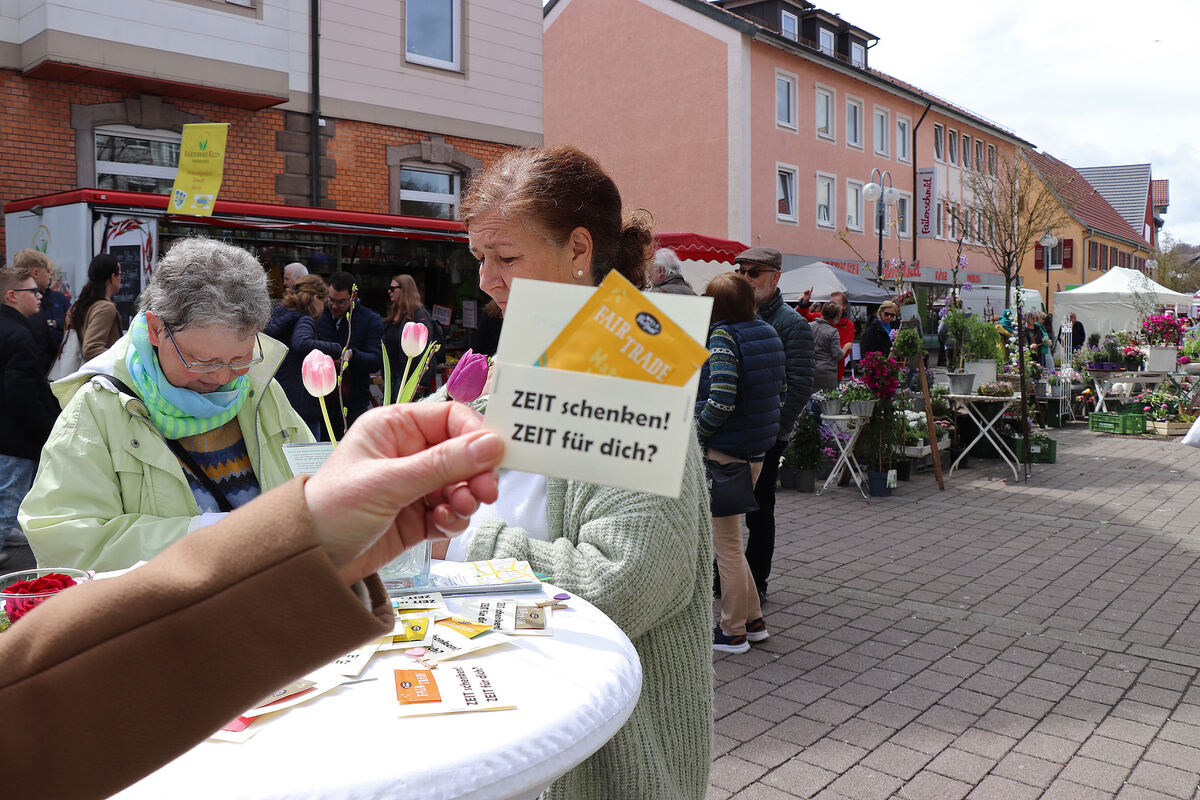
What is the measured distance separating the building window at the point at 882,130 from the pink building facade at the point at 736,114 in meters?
0.05

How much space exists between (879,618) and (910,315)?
6744mm

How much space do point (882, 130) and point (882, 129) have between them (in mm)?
31

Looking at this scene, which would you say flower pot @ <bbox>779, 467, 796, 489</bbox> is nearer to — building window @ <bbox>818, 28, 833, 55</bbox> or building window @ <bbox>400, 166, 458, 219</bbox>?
building window @ <bbox>400, 166, 458, 219</bbox>

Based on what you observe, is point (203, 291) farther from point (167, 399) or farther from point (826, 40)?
point (826, 40)

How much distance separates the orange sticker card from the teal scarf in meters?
1.20

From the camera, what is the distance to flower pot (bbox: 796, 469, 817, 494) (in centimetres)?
897

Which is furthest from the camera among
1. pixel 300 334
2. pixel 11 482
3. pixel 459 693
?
pixel 300 334

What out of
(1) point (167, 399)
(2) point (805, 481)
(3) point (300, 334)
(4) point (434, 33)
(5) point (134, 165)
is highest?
(4) point (434, 33)

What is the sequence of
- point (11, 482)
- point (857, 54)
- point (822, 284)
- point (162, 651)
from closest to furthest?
point (162, 651), point (11, 482), point (822, 284), point (857, 54)

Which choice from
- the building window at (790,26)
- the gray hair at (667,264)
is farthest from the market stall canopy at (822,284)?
the building window at (790,26)

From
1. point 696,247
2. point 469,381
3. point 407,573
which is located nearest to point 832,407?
point 696,247

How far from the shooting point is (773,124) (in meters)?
24.2

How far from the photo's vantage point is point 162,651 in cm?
72

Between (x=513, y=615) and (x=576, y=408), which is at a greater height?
(x=576, y=408)
